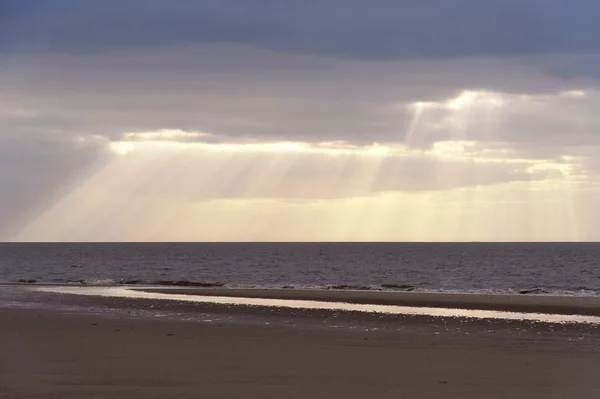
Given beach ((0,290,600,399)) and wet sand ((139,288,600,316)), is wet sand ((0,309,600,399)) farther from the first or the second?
wet sand ((139,288,600,316))

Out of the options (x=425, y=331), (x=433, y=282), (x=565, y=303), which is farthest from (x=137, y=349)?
(x=433, y=282)

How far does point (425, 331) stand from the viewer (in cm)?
2706

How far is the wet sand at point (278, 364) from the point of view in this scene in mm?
15047

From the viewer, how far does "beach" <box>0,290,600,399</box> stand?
49.6ft

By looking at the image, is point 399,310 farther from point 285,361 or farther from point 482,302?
point 285,361

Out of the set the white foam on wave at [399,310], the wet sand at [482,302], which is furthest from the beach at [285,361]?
the wet sand at [482,302]

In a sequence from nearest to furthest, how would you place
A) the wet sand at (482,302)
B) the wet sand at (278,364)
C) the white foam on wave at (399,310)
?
1. the wet sand at (278,364)
2. the white foam on wave at (399,310)
3. the wet sand at (482,302)

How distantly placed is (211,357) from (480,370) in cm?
656

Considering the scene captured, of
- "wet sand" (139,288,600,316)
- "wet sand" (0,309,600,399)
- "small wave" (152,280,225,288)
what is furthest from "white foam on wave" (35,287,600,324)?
"small wave" (152,280,225,288)

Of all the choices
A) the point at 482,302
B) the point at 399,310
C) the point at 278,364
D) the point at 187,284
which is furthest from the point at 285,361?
the point at 187,284

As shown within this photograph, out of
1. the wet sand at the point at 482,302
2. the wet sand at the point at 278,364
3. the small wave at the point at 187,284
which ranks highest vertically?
the small wave at the point at 187,284

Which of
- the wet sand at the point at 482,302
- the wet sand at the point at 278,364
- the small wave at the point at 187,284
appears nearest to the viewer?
the wet sand at the point at 278,364

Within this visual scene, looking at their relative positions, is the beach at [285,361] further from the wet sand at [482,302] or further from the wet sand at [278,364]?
the wet sand at [482,302]

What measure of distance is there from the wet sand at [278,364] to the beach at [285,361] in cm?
3
